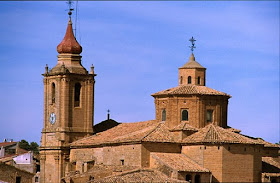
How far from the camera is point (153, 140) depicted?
5819 centimetres

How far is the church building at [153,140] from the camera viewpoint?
56.3m

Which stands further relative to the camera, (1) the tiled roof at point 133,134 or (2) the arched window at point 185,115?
(2) the arched window at point 185,115

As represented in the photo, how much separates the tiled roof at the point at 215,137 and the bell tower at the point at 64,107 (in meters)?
12.0

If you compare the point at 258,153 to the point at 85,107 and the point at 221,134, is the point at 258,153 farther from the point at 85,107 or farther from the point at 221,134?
the point at 85,107

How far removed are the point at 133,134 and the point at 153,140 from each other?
9.91 ft

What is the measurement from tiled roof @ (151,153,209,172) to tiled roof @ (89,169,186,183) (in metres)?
0.94

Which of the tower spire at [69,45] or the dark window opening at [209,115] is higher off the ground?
the tower spire at [69,45]

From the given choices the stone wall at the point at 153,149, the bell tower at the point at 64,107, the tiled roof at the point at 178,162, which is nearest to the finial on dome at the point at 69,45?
the bell tower at the point at 64,107

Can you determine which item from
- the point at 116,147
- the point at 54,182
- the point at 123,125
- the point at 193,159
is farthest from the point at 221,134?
the point at 54,182

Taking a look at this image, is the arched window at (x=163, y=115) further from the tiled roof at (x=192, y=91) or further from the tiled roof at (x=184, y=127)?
the tiled roof at (x=184, y=127)

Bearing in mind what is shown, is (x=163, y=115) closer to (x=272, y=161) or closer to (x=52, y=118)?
(x=272, y=161)

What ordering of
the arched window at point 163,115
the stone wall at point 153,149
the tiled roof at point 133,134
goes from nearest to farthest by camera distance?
the stone wall at point 153,149 → the tiled roof at point 133,134 → the arched window at point 163,115

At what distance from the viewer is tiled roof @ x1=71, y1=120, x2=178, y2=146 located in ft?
193

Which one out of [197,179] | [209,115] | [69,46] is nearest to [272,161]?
[209,115]
